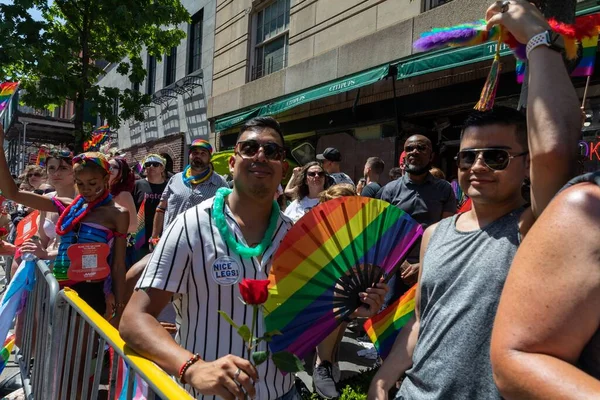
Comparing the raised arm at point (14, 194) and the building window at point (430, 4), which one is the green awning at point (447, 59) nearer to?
the building window at point (430, 4)

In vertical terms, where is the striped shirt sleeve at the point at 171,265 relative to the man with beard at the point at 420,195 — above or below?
below

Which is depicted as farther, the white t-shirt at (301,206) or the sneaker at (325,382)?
the white t-shirt at (301,206)

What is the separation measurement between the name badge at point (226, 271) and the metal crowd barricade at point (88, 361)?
0.38 m

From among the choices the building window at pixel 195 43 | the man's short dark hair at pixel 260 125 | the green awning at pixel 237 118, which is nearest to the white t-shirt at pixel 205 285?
the man's short dark hair at pixel 260 125

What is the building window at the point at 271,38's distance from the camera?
12.0 m

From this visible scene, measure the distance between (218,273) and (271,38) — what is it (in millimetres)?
11478

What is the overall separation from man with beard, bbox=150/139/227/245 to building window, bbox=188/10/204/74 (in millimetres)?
11183

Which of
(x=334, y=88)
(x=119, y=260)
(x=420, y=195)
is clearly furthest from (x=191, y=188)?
(x=334, y=88)

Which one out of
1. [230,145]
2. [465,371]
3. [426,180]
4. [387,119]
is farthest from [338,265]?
[230,145]

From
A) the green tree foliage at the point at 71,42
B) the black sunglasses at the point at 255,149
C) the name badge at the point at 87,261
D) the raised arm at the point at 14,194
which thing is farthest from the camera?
the green tree foliage at the point at 71,42

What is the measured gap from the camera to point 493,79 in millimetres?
1889

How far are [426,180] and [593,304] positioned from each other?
3.33 m

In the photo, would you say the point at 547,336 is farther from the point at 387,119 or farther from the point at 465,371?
the point at 387,119

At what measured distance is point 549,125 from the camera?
130cm
